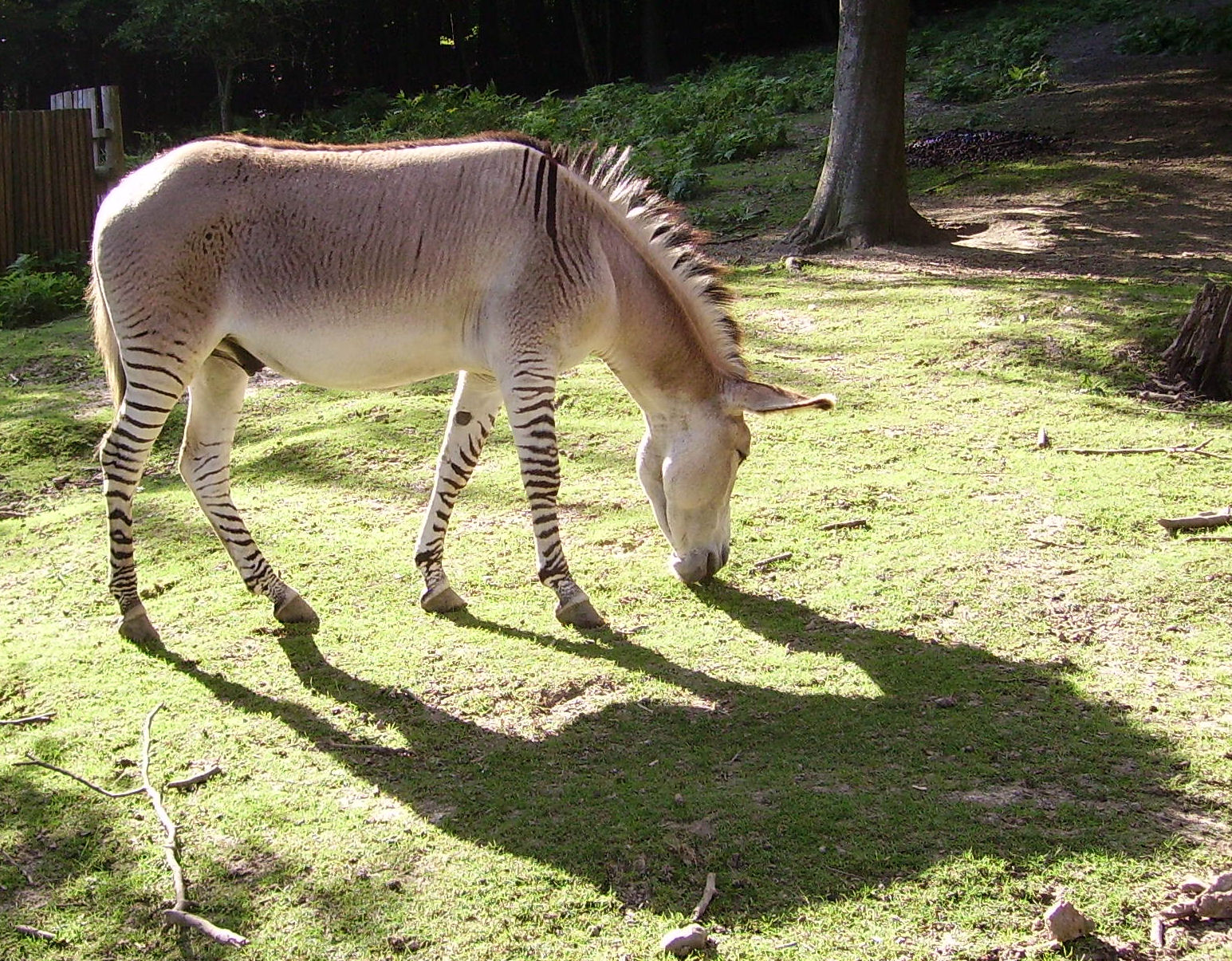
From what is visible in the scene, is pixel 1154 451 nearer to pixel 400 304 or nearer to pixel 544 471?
pixel 544 471

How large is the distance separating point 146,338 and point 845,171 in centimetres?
986

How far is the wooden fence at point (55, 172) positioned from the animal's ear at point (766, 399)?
13.4 metres

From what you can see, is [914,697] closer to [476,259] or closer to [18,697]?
[476,259]

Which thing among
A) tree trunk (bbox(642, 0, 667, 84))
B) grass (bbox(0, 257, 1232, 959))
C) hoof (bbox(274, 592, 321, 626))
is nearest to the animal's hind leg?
hoof (bbox(274, 592, 321, 626))

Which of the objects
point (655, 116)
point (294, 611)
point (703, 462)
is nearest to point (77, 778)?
point (294, 611)

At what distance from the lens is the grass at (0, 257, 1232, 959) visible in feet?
12.3

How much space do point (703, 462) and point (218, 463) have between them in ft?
9.21

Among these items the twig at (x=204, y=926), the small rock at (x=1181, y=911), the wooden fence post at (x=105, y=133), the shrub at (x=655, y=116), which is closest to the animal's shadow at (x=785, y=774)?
the small rock at (x=1181, y=911)

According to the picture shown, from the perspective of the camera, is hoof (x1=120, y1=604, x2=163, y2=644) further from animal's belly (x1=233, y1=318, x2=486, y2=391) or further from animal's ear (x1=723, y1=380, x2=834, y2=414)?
animal's ear (x1=723, y1=380, x2=834, y2=414)

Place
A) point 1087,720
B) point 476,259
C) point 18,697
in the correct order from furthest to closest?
point 476,259
point 18,697
point 1087,720

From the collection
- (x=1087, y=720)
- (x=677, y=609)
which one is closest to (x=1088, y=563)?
(x=1087, y=720)

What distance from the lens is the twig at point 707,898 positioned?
3.65 meters

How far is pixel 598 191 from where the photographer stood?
20.2ft

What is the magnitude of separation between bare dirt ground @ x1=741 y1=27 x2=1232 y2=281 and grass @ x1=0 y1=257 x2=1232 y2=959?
4.16m
